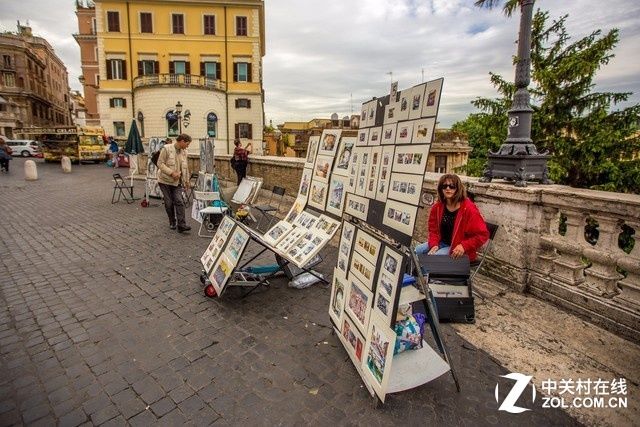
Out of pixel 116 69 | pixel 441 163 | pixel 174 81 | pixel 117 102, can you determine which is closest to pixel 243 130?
pixel 174 81

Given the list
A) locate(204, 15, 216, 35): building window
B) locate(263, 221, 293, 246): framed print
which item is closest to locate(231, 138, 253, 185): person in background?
locate(263, 221, 293, 246): framed print

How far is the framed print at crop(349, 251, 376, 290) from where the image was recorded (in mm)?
2629

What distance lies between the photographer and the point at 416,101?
2.83 m

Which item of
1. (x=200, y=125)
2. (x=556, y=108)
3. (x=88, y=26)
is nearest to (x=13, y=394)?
(x=556, y=108)

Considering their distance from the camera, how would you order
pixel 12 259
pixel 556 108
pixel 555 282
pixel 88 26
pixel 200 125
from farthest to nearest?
pixel 88 26 < pixel 200 125 < pixel 556 108 < pixel 12 259 < pixel 555 282

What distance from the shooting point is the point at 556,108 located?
14.3 meters

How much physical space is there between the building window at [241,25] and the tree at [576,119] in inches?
1077

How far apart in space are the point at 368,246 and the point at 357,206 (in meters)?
1.02

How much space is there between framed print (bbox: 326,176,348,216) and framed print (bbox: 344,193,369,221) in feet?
0.64

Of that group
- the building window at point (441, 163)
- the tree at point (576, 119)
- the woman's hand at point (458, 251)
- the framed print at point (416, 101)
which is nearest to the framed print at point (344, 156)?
the framed print at point (416, 101)

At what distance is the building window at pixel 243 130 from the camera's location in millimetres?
34719

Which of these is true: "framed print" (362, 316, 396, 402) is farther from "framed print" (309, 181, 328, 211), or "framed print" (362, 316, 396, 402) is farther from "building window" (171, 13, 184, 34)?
"building window" (171, 13, 184, 34)

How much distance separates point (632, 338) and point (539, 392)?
1277 mm

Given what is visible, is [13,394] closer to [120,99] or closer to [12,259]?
[12,259]
